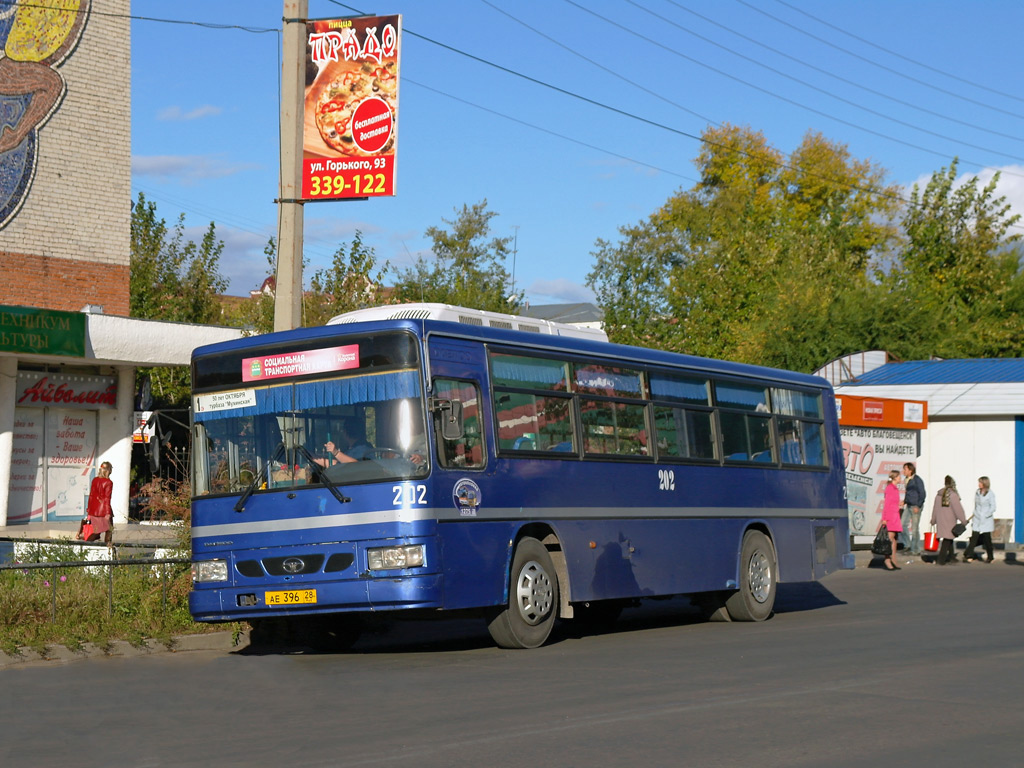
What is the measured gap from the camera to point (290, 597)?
12.0 m

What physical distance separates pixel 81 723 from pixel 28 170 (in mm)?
21882

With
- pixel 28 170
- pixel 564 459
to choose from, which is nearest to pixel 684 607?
pixel 564 459

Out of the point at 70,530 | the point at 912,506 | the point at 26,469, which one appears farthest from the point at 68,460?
the point at 912,506

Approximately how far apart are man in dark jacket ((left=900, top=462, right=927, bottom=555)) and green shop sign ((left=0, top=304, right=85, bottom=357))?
1730 cm

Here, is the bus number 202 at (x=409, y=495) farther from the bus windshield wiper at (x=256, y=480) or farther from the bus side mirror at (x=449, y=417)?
the bus windshield wiper at (x=256, y=480)

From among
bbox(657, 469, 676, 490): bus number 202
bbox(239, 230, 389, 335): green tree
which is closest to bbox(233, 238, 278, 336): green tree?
bbox(239, 230, 389, 335): green tree

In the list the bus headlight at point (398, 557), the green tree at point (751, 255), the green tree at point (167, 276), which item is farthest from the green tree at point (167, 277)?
the bus headlight at point (398, 557)

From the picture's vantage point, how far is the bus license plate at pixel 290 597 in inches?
468

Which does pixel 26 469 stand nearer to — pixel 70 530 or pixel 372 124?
pixel 70 530

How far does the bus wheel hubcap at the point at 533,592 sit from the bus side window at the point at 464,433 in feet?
3.93

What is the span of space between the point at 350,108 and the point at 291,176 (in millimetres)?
1060

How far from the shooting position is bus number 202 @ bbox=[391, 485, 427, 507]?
11672 millimetres

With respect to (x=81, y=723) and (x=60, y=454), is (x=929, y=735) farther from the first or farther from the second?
(x=60, y=454)

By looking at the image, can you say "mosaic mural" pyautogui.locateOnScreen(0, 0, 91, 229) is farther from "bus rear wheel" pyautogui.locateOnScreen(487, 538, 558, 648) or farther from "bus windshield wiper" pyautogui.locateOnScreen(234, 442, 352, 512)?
"bus rear wheel" pyautogui.locateOnScreen(487, 538, 558, 648)
